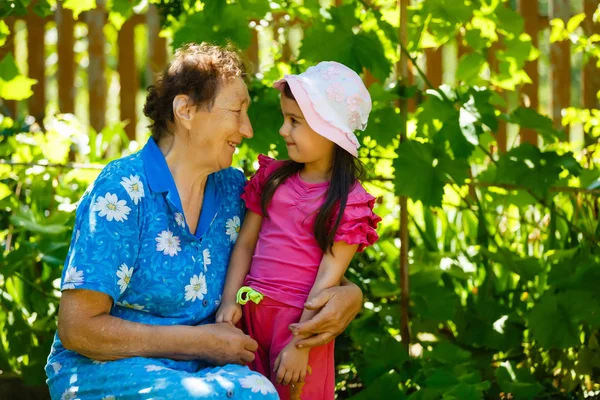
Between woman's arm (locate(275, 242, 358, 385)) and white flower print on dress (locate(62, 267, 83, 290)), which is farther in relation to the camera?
woman's arm (locate(275, 242, 358, 385))

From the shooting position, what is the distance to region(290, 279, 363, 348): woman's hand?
248cm

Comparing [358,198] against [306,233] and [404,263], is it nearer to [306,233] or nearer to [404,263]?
[306,233]

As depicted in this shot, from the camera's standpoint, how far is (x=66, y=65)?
559cm

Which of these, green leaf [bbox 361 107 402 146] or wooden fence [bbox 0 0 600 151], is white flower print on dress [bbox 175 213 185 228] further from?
wooden fence [bbox 0 0 600 151]

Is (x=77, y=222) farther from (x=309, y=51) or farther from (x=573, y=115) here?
(x=573, y=115)

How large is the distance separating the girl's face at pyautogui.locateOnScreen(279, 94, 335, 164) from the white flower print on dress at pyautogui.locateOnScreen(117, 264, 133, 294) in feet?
1.83

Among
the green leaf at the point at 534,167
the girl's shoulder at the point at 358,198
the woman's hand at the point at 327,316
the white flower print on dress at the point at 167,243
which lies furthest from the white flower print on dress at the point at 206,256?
the green leaf at the point at 534,167

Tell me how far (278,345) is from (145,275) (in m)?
0.42

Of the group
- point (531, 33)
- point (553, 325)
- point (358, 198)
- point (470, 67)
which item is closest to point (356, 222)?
point (358, 198)

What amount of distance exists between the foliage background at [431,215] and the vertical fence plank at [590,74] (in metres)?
0.51

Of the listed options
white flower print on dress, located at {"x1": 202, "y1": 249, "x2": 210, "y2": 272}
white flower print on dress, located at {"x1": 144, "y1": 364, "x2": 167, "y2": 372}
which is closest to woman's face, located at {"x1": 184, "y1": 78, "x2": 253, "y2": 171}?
white flower print on dress, located at {"x1": 202, "y1": 249, "x2": 210, "y2": 272}

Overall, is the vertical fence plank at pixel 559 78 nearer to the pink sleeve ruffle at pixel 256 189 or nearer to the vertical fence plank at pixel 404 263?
the vertical fence plank at pixel 404 263

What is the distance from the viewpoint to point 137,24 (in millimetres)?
5656

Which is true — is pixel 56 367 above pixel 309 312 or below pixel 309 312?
below
